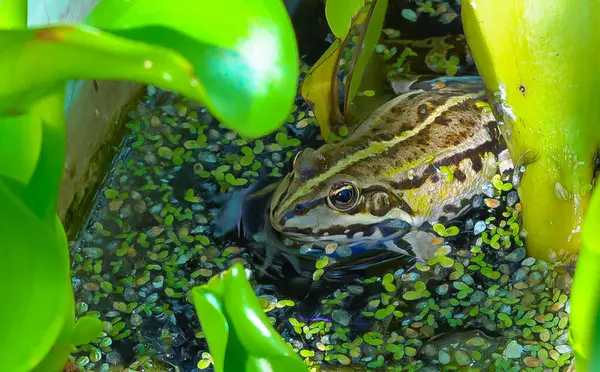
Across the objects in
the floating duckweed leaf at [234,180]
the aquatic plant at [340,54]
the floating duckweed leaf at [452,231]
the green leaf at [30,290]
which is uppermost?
the green leaf at [30,290]

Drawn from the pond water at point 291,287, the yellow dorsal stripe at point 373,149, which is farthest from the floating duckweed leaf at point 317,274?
the yellow dorsal stripe at point 373,149

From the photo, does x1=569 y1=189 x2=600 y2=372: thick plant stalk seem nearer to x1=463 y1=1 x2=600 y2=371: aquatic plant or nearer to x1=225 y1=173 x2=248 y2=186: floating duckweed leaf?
x1=463 y1=1 x2=600 y2=371: aquatic plant

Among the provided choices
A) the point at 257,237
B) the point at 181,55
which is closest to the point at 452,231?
the point at 257,237

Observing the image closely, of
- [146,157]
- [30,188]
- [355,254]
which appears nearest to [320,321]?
[355,254]

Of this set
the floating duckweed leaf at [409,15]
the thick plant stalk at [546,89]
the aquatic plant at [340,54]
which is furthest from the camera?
the floating duckweed leaf at [409,15]

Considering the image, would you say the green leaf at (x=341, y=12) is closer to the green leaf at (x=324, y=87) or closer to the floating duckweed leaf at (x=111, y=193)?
the green leaf at (x=324, y=87)
